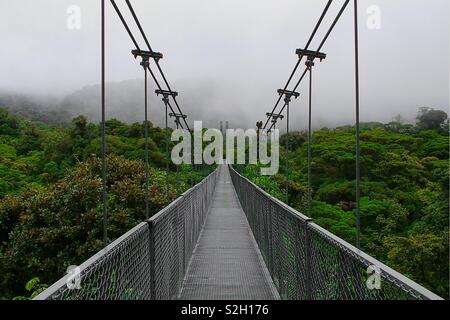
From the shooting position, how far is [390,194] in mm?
23391

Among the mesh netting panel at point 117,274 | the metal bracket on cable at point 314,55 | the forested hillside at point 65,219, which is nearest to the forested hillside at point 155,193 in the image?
the forested hillside at point 65,219

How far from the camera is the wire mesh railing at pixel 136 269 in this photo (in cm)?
124

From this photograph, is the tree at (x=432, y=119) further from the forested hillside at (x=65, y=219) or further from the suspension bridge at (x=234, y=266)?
the suspension bridge at (x=234, y=266)

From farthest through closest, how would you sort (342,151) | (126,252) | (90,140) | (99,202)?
(342,151) < (90,140) < (99,202) < (126,252)

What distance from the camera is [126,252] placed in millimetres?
1734

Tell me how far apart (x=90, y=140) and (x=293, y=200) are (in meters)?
10.5

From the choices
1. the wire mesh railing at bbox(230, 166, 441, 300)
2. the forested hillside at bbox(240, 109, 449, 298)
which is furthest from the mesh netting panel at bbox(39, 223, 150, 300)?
the forested hillside at bbox(240, 109, 449, 298)

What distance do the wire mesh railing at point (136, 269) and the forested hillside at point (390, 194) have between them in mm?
7632

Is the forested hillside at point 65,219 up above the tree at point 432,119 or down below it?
below

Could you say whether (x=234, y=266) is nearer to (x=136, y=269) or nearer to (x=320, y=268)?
(x=320, y=268)

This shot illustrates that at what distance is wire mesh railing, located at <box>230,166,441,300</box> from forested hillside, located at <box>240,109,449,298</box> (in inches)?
289

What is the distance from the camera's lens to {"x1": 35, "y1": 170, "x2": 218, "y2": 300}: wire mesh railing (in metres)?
1.24

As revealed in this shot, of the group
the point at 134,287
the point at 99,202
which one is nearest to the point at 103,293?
the point at 134,287
